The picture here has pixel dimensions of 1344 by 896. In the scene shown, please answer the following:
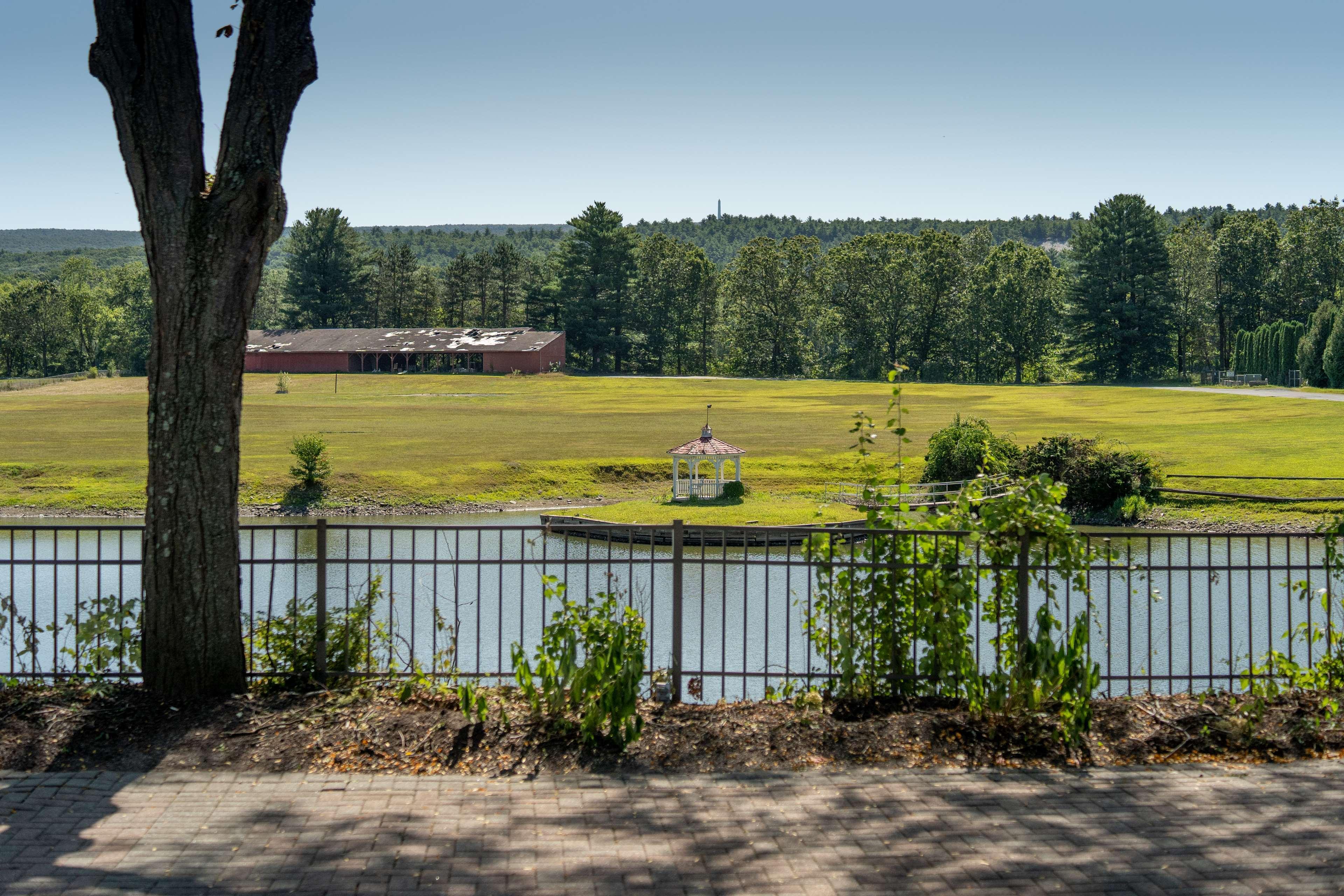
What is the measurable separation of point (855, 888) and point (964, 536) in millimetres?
2814

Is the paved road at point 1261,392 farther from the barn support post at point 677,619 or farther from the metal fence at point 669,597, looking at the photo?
the barn support post at point 677,619

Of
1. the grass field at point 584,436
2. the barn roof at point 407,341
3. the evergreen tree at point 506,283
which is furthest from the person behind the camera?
the evergreen tree at point 506,283

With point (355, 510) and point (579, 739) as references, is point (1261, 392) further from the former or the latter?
point (579, 739)

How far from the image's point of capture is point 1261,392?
229 ft

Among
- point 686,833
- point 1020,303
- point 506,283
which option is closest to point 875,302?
point 1020,303

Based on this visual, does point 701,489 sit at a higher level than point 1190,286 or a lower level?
lower

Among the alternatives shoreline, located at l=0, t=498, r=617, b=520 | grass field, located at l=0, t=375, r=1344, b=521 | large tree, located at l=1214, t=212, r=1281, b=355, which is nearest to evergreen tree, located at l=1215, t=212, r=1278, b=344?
large tree, located at l=1214, t=212, r=1281, b=355

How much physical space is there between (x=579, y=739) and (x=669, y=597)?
15871 mm

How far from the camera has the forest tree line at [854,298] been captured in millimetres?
96062

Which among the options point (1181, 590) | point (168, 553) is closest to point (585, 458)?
point (1181, 590)

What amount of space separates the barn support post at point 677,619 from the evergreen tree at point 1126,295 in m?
94.7

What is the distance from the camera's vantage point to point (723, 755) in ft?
21.3

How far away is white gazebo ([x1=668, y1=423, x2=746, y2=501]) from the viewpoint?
34469mm

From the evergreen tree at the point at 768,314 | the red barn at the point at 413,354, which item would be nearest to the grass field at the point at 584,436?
the red barn at the point at 413,354
